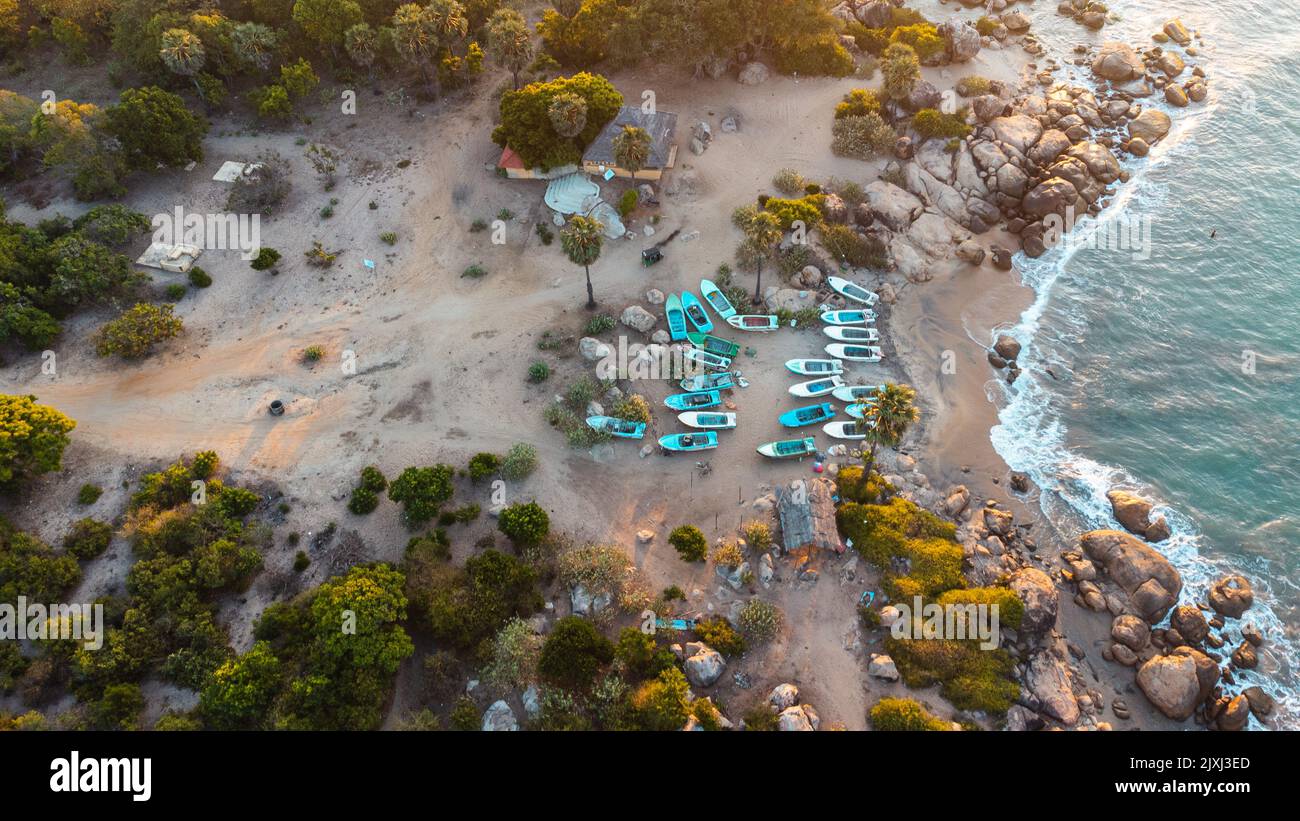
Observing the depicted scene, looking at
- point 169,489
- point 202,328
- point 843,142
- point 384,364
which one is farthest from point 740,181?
point 169,489

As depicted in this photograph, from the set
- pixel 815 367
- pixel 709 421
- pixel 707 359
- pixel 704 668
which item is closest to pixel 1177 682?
pixel 704 668

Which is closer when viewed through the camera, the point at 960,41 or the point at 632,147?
the point at 632,147

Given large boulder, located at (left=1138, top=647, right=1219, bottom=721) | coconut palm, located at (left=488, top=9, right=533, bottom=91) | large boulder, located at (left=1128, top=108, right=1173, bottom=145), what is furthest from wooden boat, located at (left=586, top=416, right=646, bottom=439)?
large boulder, located at (left=1128, top=108, right=1173, bottom=145)

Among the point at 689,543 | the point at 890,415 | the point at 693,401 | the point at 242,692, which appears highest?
the point at 890,415

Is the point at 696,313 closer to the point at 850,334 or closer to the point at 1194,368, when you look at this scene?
the point at 850,334

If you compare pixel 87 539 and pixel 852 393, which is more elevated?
pixel 852 393

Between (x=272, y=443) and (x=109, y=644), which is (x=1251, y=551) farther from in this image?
(x=109, y=644)
